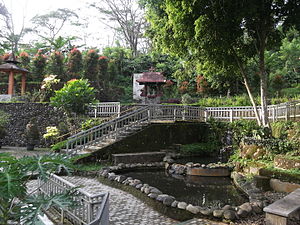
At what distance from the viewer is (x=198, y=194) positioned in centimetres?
718

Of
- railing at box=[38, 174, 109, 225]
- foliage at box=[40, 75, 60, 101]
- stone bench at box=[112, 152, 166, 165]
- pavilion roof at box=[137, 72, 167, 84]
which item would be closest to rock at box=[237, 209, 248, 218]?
railing at box=[38, 174, 109, 225]

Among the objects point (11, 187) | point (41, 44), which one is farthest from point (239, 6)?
point (41, 44)

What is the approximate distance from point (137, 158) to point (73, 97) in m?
5.37

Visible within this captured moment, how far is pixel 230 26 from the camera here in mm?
10766

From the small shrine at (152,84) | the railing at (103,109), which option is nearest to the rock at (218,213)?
the railing at (103,109)

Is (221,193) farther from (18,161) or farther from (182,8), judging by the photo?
(182,8)

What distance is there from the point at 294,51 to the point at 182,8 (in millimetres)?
20644

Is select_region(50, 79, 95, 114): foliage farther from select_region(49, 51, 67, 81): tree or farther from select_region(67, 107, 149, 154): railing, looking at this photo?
select_region(49, 51, 67, 81): tree

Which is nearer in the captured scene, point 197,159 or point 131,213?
point 131,213

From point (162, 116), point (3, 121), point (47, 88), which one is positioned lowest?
point (3, 121)

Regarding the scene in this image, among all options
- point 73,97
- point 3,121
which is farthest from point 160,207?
point 3,121

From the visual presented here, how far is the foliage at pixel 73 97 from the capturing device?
1369cm

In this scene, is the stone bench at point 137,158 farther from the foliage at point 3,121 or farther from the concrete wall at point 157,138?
the foliage at point 3,121

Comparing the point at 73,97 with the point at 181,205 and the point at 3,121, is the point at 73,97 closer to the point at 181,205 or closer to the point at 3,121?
the point at 3,121
